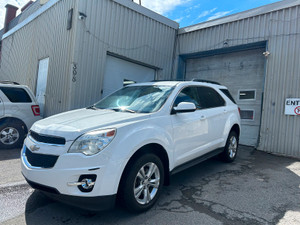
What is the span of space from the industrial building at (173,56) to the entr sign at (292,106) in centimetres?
3

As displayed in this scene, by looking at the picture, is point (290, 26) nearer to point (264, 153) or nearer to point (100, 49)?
point (264, 153)

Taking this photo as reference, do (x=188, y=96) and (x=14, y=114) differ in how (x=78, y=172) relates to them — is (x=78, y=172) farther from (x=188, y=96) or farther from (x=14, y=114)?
(x=14, y=114)

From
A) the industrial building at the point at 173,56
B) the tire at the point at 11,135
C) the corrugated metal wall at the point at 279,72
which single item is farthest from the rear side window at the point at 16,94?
the corrugated metal wall at the point at 279,72

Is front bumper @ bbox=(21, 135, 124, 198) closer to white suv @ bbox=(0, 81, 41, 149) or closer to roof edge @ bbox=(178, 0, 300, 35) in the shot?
white suv @ bbox=(0, 81, 41, 149)

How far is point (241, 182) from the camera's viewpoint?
4.10 metres

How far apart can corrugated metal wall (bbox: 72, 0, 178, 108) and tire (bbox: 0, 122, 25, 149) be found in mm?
1625

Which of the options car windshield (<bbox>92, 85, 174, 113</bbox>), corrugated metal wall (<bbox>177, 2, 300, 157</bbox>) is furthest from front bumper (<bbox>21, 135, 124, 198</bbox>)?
corrugated metal wall (<bbox>177, 2, 300, 157</bbox>)

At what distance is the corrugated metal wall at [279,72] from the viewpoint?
6.52m

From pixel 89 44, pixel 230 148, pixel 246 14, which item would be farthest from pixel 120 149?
pixel 246 14

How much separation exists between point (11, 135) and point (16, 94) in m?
1.13

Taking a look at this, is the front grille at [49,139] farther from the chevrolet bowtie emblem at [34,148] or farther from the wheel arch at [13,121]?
the wheel arch at [13,121]

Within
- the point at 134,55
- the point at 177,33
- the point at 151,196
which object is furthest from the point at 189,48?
the point at 151,196

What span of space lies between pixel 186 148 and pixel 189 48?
21.5ft

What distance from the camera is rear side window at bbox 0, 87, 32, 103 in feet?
19.6
